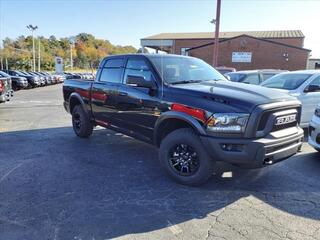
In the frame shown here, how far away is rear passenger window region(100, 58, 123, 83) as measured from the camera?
577cm

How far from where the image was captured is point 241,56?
3478 centimetres

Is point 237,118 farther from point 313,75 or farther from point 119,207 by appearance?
point 313,75

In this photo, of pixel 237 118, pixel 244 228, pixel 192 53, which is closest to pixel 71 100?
pixel 237 118

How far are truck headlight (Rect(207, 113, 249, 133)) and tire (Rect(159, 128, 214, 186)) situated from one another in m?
0.38

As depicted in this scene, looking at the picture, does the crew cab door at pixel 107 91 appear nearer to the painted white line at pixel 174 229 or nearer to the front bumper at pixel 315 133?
the painted white line at pixel 174 229

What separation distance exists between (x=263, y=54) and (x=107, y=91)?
31.4 metres

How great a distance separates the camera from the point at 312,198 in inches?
157

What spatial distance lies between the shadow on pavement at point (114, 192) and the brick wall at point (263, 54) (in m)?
30.4

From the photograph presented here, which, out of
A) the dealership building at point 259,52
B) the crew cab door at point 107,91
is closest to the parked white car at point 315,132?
the crew cab door at point 107,91

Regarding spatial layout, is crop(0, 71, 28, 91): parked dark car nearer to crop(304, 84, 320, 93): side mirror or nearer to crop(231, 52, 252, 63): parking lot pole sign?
crop(304, 84, 320, 93): side mirror

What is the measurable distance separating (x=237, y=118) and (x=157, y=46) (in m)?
37.5

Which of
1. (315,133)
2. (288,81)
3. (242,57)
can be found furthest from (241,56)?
(315,133)

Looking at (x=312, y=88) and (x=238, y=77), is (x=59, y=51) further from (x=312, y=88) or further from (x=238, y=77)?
(x=312, y=88)

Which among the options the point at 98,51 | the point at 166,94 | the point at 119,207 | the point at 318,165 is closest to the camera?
the point at 119,207
